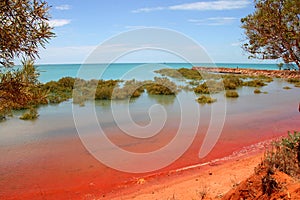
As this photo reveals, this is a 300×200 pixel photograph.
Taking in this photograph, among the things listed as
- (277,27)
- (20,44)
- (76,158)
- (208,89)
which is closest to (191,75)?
(208,89)

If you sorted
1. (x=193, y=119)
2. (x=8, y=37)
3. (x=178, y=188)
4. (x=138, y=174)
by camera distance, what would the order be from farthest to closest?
(x=193, y=119)
(x=138, y=174)
(x=178, y=188)
(x=8, y=37)

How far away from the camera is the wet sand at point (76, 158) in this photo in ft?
28.1

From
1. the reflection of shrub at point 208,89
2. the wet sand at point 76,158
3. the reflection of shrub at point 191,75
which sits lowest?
the wet sand at point 76,158

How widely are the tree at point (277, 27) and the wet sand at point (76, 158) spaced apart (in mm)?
4277

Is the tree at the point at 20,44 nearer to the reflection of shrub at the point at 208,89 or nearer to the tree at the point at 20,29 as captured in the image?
the tree at the point at 20,29

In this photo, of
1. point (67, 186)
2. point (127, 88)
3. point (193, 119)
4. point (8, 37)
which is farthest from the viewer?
point (127, 88)

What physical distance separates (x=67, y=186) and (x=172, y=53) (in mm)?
7985

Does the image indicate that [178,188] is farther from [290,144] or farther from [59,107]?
[59,107]

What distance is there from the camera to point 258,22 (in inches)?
316

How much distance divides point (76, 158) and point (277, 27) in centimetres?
869

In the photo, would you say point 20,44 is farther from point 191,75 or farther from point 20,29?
point 191,75

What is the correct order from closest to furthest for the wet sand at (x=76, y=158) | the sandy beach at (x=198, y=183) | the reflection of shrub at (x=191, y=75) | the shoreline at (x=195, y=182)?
the sandy beach at (x=198, y=183) < the shoreline at (x=195, y=182) < the wet sand at (x=76, y=158) < the reflection of shrub at (x=191, y=75)

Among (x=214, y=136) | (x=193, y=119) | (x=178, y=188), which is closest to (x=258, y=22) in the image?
(x=178, y=188)

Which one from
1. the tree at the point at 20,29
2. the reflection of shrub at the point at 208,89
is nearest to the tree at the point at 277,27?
the tree at the point at 20,29
